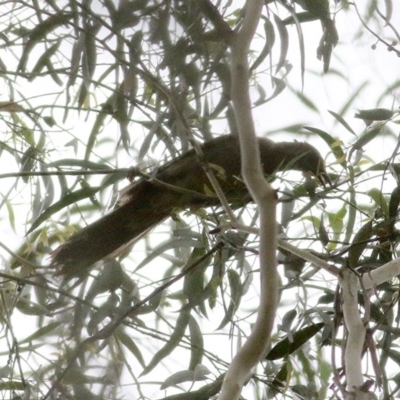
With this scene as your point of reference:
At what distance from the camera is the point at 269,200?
1030 millimetres

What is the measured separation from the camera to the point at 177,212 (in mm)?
1624

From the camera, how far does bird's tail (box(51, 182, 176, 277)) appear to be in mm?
1456

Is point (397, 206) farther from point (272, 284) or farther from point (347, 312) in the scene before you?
point (272, 284)

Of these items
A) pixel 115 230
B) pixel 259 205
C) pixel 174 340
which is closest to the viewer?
pixel 259 205

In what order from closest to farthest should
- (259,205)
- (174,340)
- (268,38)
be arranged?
(259,205) → (268,38) → (174,340)

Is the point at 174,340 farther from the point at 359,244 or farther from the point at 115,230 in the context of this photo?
the point at 359,244

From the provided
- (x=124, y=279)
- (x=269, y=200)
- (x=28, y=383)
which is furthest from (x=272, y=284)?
(x=28, y=383)

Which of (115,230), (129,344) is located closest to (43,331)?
(129,344)

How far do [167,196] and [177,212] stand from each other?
5 centimetres

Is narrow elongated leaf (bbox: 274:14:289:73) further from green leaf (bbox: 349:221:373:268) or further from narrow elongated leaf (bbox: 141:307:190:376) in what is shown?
narrow elongated leaf (bbox: 141:307:190:376)

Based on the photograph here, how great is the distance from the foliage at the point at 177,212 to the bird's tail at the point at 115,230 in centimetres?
3

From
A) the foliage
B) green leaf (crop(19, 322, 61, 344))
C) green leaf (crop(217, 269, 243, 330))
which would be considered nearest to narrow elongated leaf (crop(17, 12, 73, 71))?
the foliage

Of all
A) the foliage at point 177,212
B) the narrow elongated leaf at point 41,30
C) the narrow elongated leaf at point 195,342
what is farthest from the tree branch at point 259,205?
the narrow elongated leaf at point 195,342

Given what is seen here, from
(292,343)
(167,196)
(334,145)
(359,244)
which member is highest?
(167,196)
